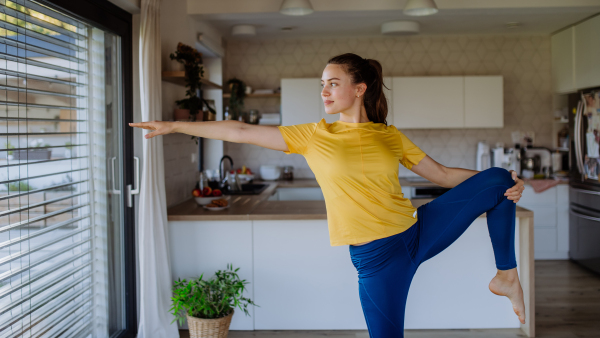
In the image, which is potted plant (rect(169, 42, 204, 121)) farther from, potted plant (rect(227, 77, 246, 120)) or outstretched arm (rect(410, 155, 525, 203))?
outstretched arm (rect(410, 155, 525, 203))

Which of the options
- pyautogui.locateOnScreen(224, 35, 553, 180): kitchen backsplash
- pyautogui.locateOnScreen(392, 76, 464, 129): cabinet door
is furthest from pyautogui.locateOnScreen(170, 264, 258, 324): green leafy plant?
pyautogui.locateOnScreen(224, 35, 553, 180): kitchen backsplash

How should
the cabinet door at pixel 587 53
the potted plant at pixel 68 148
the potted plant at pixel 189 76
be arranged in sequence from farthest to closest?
1. the cabinet door at pixel 587 53
2. the potted plant at pixel 189 76
3. the potted plant at pixel 68 148

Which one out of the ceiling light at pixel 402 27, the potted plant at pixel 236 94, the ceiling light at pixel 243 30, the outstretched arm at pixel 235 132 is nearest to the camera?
the outstretched arm at pixel 235 132

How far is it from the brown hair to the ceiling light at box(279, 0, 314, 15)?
69.1 inches

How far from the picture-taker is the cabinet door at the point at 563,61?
5004mm

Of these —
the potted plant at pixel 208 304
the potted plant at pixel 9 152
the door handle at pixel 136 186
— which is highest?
the potted plant at pixel 9 152

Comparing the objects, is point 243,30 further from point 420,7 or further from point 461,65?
point 461,65

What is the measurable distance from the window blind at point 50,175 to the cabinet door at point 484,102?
12.5ft

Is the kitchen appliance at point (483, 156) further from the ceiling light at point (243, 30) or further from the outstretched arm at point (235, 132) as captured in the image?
the outstretched arm at point (235, 132)

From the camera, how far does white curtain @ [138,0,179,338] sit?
2.83 meters

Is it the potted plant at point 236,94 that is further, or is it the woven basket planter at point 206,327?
the potted plant at point 236,94

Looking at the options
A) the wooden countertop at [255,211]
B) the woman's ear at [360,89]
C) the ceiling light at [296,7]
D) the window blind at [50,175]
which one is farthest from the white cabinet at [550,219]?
the window blind at [50,175]

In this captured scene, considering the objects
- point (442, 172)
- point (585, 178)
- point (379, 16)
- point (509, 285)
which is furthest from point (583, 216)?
point (442, 172)

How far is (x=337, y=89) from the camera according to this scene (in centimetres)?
187
